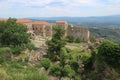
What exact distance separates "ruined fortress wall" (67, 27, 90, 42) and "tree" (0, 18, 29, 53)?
14274 mm

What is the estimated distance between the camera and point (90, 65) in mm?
30688

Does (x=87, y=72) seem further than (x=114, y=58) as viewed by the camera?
Yes

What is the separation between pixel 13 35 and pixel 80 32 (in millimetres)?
17723

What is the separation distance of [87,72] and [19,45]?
467 inches

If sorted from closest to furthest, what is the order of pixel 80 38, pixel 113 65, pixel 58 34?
pixel 113 65
pixel 58 34
pixel 80 38

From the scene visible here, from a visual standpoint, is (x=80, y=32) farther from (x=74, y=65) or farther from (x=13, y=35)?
(x=74, y=65)

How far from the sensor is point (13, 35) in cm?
3778

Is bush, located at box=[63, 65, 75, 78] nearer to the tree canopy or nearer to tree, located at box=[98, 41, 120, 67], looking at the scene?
tree, located at box=[98, 41, 120, 67]

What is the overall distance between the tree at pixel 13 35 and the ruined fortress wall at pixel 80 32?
14274mm

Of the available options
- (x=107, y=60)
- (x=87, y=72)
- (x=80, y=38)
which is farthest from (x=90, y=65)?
(x=80, y=38)

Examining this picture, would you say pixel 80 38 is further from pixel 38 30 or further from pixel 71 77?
pixel 71 77

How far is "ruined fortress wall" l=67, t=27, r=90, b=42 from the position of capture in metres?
51.0

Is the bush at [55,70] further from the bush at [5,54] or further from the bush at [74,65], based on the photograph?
the bush at [5,54]

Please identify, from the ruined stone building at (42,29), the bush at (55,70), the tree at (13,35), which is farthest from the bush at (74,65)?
the ruined stone building at (42,29)
